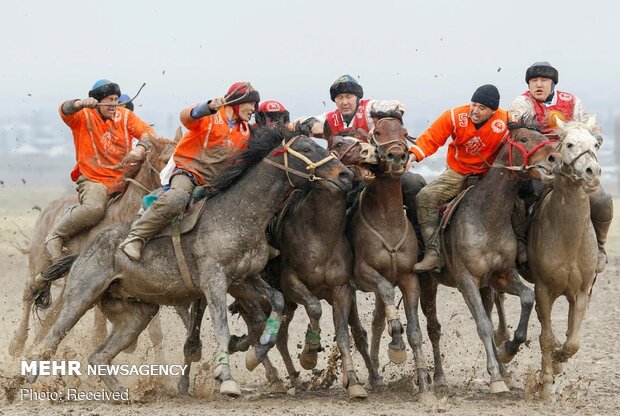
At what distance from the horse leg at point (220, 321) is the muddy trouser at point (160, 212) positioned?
518 millimetres

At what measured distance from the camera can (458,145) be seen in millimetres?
10648

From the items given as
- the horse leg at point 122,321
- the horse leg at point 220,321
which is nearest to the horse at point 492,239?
the horse leg at point 220,321

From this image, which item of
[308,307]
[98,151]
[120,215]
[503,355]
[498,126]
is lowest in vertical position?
[503,355]

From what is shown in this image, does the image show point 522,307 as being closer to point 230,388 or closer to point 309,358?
point 309,358

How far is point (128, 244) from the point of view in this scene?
32.8 feet

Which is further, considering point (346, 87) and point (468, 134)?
point (346, 87)

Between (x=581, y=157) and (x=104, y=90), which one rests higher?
(x=104, y=90)

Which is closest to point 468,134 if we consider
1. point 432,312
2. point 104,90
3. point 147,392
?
point 432,312

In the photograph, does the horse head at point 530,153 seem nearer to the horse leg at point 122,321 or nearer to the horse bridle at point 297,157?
the horse bridle at point 297,157

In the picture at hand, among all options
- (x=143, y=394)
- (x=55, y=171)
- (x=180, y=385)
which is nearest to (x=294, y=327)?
(x=180, y=385)

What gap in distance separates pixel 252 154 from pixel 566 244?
8.69 feet

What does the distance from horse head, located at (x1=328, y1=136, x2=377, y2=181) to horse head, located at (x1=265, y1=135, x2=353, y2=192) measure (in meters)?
0.23

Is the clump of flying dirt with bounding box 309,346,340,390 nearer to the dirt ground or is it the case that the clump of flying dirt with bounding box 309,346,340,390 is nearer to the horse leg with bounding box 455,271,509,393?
the dirt ground

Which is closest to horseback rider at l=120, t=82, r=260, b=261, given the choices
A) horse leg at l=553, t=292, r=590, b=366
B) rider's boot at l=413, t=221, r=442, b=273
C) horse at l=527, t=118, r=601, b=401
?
rider's boot at l=413, t=221, r=442, b=273
